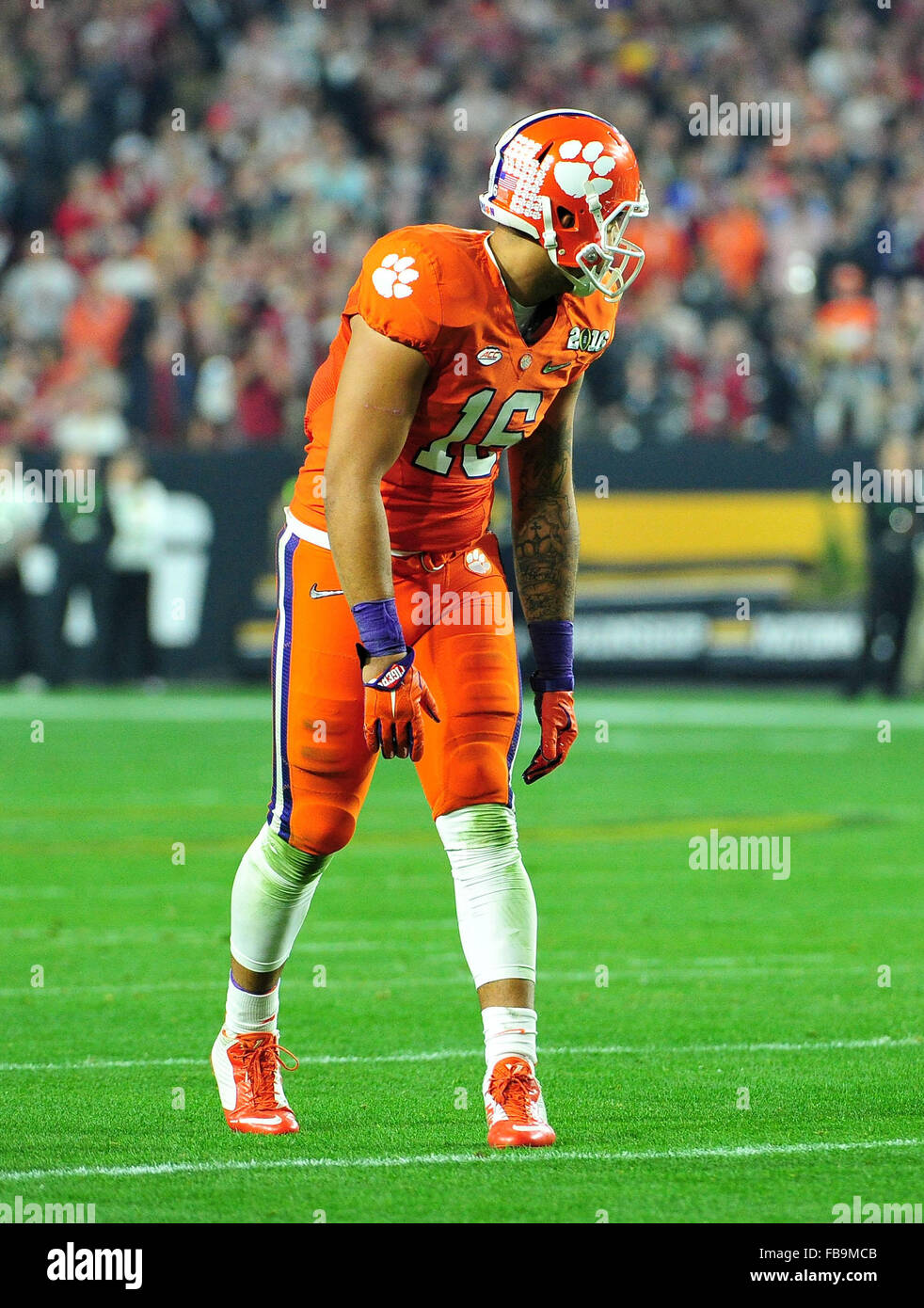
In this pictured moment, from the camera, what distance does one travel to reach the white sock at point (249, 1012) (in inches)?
203

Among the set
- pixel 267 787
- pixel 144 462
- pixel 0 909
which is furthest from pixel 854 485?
pixel 0 909

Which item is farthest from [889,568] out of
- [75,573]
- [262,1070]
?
[262,1070]

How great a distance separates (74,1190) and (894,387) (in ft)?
50.2

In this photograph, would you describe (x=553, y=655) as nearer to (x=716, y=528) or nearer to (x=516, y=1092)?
(x=516, y=1092)

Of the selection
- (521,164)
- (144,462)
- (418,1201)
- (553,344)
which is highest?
(144,462)

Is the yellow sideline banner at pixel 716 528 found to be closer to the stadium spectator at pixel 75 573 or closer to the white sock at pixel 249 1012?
the stadium spectator at pixel 75 573

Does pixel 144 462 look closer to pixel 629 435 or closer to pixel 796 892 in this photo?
pixel 629 435

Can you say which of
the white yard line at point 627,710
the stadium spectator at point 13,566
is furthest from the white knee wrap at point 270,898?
the stadium spectator at point 13,566

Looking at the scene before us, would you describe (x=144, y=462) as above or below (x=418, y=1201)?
above

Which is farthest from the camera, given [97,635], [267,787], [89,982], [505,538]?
[97,635]

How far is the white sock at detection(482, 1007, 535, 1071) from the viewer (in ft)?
15.8

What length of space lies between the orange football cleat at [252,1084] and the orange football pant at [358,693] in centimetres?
49

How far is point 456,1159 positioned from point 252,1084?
0.64 meters

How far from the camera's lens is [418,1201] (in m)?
4.21
